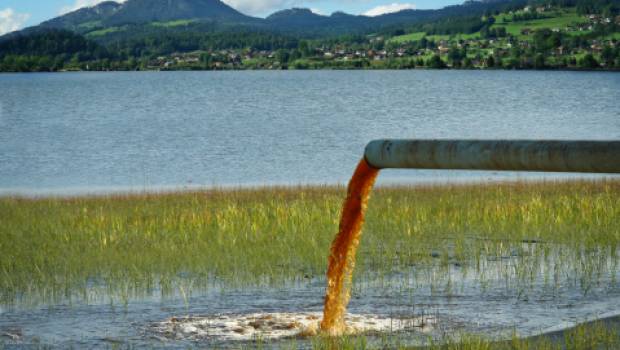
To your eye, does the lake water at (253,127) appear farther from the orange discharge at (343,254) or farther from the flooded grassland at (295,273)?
the orange discharge at (343,254)

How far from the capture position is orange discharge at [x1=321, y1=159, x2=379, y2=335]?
363 inches

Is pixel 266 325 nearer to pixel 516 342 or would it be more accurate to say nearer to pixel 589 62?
pixel 516 342

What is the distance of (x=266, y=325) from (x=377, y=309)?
134cm

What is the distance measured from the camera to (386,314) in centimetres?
1062

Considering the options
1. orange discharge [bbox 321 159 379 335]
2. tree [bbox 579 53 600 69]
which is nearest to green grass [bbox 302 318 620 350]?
orange discharge [bbox 321 159 379 335]

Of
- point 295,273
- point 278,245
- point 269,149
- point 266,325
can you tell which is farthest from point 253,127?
point 266,325

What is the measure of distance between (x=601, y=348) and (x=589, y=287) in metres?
3.71

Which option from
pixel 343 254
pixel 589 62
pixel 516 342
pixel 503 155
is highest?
pixel 503 155

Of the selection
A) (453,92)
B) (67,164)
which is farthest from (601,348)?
(453,92)

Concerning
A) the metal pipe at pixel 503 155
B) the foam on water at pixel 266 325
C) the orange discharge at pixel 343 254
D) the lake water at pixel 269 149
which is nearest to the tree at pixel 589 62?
the lake water at pixel 269 149

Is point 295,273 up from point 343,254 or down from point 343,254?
down

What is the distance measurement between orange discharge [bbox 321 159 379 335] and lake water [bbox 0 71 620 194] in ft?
82.2

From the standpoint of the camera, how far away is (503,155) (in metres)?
6.37

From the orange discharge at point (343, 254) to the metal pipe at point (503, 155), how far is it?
1.72 m
